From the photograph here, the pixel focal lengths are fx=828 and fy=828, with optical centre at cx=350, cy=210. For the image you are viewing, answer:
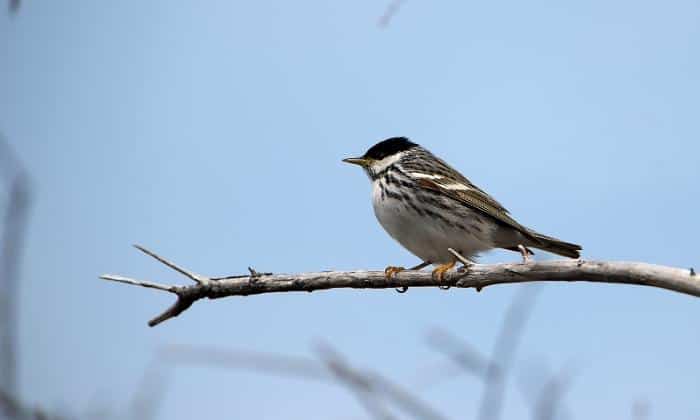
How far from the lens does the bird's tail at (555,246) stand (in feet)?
33.5

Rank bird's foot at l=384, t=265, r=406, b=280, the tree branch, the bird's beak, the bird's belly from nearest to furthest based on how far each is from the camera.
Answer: the tree branch, bird's foot at l=384, t=265, r=406, b=280, the bird's belly, the bird's beak

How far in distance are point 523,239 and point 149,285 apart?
497cm

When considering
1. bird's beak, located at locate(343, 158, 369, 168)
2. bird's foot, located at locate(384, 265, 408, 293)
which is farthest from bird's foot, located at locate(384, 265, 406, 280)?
bird's beak, located at locate(343, 158, 369, 168)

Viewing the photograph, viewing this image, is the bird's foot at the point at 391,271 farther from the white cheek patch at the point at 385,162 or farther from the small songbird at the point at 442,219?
the white cheek patch at the point at 385,162

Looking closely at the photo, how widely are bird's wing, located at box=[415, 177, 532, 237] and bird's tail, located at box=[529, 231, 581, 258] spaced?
0.43ft

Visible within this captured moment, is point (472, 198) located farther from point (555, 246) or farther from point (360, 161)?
point (360, 161)

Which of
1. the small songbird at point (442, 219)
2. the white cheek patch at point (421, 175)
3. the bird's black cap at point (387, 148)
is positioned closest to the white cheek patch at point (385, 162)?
the bird's black cap at point (387, 148)

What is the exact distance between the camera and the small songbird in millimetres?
10141

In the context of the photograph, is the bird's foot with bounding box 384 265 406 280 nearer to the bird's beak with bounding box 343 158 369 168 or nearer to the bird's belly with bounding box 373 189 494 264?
the bird's belly with bounding box 373 189 494 264

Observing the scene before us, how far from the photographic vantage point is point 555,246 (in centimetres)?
1030

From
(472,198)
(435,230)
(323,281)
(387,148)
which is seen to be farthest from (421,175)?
(323,281)

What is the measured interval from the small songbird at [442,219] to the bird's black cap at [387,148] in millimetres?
953

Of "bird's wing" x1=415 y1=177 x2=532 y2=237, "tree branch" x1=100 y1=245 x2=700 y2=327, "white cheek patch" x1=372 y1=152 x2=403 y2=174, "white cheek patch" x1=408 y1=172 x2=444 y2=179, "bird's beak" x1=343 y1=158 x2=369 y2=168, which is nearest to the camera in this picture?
"tree branch" x1=100 y1=245 x2=700 y2=327

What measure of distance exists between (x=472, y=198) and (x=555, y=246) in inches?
47.1
